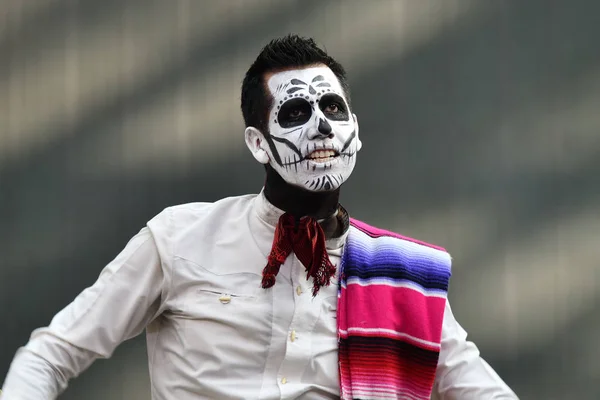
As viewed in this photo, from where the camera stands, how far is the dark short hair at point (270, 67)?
2682 mm

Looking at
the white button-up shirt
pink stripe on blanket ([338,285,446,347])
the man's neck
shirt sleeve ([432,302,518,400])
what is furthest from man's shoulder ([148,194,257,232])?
shirt sleeve ([432,302,518,400])

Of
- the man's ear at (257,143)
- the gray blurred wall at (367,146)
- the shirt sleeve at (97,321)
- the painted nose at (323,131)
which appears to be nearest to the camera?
the shirt sleeve at (97,321)

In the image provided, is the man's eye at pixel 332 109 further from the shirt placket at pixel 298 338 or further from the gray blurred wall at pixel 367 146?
the gray blurred wall at pixel 367 146

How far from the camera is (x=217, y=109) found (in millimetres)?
3701

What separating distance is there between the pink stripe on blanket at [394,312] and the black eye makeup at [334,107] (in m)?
0.47

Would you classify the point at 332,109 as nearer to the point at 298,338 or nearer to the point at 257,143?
the point at 257,143

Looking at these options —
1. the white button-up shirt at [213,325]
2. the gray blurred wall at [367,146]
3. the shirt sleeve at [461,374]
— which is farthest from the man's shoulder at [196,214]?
the gray blurred wall at [367,146]

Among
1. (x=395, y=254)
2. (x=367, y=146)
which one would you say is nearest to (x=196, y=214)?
(x=395, y=254)

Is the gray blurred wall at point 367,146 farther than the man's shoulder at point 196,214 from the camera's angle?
Yes

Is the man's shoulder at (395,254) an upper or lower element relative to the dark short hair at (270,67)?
lower

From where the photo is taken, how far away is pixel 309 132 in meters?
2.57

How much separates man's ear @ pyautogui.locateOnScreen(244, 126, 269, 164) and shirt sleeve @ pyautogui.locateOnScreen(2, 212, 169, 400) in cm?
37

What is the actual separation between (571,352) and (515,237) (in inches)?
19.3

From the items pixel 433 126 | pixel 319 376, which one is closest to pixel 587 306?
pixel 433 126
